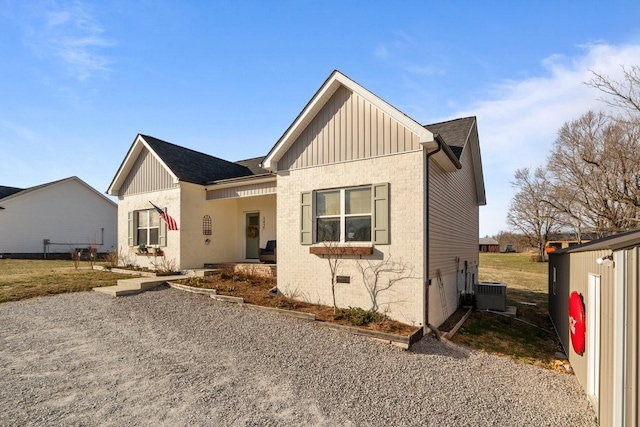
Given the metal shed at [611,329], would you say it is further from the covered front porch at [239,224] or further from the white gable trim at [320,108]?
the covered front porch at [239,224]

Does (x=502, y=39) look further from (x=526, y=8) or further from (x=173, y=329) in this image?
(x=173, y=329)

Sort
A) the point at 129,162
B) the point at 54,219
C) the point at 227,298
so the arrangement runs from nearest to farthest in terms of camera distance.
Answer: the point at 227,298, the point at 129,162, the point at 54,219

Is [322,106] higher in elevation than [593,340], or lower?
higher

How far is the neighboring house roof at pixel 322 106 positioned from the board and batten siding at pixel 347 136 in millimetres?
134

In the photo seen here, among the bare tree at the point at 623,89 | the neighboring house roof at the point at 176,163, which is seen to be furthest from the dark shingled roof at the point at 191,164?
the bare tree at the point at 623,89

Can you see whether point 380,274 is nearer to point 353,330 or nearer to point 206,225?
point 353,330

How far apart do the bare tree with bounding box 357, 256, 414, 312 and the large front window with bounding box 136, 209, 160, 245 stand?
32.2 feet

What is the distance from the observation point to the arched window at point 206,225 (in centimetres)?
1360

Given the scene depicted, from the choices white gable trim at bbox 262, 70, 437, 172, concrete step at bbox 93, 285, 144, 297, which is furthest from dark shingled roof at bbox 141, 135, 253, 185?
white gable trim at bbox 262, 70, 437, 172

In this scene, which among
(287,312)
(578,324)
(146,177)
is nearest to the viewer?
(578,324)

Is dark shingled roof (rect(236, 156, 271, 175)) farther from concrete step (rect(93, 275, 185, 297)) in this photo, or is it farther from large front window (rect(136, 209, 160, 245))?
concrete step (rect(93, 275, 185, 297))

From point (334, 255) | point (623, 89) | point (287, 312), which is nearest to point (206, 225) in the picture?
point (287, 312)

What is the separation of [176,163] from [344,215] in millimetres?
8597

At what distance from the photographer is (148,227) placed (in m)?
14.3
